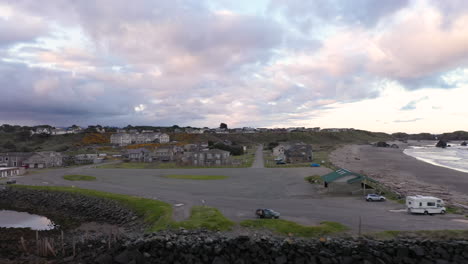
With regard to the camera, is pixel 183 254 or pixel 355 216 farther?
pixel 355 216

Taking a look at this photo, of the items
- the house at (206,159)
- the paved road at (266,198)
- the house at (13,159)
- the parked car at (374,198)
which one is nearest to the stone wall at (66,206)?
the paved road at (266,198)

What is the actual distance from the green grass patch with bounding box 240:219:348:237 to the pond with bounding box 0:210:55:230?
2074 centimetres

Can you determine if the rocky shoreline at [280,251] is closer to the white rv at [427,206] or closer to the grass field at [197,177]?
the white rv at [427,206]

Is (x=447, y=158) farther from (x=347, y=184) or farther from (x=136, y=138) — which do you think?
(x=136, y=138)

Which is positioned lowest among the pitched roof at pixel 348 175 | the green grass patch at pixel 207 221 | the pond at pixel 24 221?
the pond at pixel 24 221

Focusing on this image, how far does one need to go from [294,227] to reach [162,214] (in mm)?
11990

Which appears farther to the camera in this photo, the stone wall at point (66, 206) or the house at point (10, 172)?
the house at point (10, 172)

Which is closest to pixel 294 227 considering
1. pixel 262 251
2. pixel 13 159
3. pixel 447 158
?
pixel 262 251

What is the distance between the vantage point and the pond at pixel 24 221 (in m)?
29.1

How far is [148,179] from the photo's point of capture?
4781 centimetres

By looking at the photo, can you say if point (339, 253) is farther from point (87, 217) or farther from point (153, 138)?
point (153, 138)

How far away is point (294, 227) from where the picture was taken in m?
20.3

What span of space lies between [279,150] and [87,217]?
62644mm

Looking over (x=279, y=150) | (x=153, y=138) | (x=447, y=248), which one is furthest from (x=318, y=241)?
(x=153, y=138)
